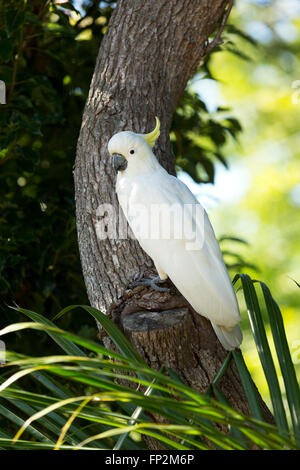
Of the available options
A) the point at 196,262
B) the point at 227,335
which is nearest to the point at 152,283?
the point at 196,262

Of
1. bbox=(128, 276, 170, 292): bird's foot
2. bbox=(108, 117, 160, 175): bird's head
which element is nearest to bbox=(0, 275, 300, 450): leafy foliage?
bbox=(128, 276, 170, 292): bird's foot

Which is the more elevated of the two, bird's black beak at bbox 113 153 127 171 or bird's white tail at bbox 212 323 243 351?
bird's black beak at bbox 113 153 127 171

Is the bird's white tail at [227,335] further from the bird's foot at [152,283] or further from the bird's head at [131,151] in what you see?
the bird's head at [131,151]

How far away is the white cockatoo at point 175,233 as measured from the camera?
1.78m

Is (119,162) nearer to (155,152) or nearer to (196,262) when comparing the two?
(155,152)

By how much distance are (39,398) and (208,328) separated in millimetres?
729

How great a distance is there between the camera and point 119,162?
208 centimetres

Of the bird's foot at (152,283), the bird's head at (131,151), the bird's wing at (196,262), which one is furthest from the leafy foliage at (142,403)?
the bird's head at (131,151)

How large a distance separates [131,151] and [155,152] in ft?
1.02

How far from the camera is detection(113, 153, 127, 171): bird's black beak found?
2068 millimetres

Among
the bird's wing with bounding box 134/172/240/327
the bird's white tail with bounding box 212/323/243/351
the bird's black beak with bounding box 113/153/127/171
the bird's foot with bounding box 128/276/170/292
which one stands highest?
the bird's black beak with bounding box 113/153/127/171

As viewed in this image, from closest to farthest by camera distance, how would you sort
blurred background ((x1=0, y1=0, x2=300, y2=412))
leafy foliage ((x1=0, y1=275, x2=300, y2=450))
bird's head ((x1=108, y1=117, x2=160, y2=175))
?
leafy foliage ((x1=0, y1=275, x2=300, y2=450))
bird's head ((x1=108, y1=117, x2=160, y2=175))
blurred background ((x1=0, y1=0, x2=300, y2=412))

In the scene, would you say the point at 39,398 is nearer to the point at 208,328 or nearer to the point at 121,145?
the point at 208,328

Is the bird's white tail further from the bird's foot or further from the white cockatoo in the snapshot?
the bird's foot
